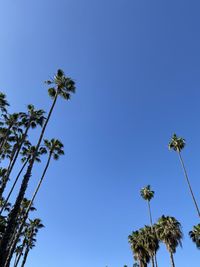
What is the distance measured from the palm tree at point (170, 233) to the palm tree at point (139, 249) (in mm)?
4053

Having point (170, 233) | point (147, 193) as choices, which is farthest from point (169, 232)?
point (147, 193)

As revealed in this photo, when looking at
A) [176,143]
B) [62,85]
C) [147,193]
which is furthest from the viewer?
[147,193]

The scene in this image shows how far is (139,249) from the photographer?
45844 mm

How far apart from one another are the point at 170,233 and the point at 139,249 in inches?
292

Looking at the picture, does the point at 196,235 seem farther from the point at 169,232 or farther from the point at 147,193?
the point at 147,193

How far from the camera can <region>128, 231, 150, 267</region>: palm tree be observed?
4479 cm

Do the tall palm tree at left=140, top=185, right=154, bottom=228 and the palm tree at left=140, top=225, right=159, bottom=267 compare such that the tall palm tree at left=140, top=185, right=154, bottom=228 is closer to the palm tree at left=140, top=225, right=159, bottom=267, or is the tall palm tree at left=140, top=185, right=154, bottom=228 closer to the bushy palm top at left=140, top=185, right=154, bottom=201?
the bushy palm top at left=140, top=185, right=154, bottom=201

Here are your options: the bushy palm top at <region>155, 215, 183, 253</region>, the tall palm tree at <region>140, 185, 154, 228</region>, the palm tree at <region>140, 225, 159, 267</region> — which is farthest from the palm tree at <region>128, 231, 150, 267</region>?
the tall palm tree at <region>140, 185, 154, 228</region>

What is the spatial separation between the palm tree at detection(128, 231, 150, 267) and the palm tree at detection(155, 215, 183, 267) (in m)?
4.05

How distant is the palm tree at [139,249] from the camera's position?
147ft

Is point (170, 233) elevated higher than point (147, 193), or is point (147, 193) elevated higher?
point (147, 193)

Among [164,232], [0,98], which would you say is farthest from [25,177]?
[164,232]

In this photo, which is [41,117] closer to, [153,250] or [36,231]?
[36,231]

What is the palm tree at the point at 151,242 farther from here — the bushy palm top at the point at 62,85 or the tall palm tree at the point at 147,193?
the bushy palm top at the point at 62,85
